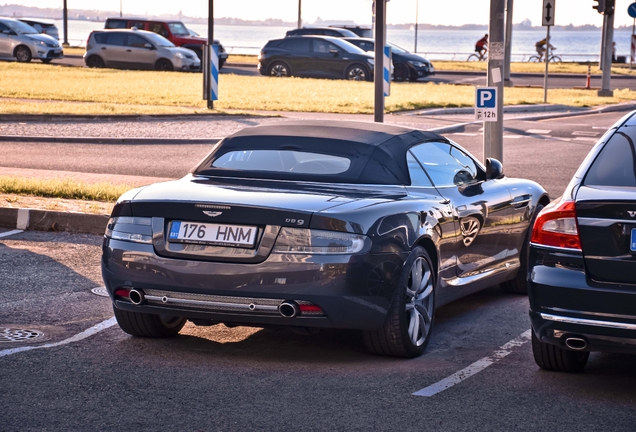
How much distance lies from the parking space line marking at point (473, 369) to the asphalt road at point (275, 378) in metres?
0.02

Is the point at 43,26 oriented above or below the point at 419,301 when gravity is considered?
above

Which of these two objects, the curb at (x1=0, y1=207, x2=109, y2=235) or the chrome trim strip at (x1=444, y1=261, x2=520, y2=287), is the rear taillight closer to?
the chrome trim strip at (x1=444, y1=261, x2=520, y2=287)

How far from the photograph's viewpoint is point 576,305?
5273 millimetres

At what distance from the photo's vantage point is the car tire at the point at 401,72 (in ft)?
124

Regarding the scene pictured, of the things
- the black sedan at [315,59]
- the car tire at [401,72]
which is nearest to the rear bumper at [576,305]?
the black sedan at [315,59]

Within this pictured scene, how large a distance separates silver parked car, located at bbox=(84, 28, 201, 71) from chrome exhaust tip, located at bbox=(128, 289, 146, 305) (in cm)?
3398

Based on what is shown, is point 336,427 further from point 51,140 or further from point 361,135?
point 51,140

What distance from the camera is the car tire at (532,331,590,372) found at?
5.79 metres

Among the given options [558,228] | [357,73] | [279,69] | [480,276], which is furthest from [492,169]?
[279,69]

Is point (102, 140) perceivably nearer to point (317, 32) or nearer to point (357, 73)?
point (357, 73)

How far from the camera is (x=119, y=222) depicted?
6.09 m

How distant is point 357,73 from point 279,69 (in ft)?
10.8

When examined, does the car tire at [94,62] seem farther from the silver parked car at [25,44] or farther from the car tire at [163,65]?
the silver parked car at [25,44]

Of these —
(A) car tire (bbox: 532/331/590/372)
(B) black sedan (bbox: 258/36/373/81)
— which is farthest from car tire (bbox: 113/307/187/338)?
(B) black sedan (bbox: 258/36/373/81)
